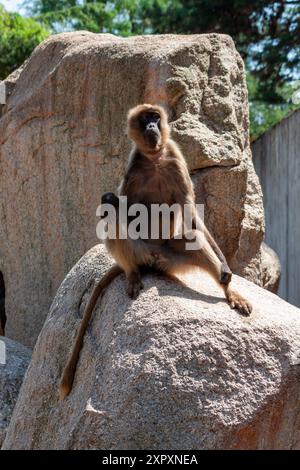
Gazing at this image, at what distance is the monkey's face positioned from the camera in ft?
17.7

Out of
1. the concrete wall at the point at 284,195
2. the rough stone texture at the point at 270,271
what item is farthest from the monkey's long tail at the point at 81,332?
the concrete wall at the point at 284,195

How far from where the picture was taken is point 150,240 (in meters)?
5.33

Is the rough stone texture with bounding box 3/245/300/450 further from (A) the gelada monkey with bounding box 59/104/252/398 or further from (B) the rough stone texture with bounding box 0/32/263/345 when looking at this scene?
(B) the rough stone texture with bounding box 0/32/263/345

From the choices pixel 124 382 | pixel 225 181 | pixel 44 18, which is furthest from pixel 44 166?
pixel 44 18

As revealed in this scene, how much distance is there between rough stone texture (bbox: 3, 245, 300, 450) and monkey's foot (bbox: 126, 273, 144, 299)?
0.04 metres

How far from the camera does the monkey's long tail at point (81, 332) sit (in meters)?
4.79

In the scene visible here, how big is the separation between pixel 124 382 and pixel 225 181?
3.00m

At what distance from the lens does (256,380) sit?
436cm

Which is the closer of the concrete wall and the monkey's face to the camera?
the monkey's face

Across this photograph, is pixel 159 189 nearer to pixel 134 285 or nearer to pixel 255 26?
pixel 134 285

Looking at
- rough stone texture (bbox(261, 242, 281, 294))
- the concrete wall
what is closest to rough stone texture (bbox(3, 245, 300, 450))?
rough stone texture (bbox(261, 242, 281, 294))

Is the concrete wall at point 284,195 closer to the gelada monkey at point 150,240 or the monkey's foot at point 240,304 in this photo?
the gelada monkey at point 150,240

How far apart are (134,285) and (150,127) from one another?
43.9 inches

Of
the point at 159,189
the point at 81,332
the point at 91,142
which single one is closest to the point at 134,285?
the point at 81,332
